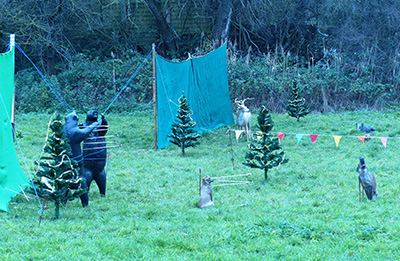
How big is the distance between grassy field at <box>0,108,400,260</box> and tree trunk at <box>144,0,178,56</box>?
38.4ft

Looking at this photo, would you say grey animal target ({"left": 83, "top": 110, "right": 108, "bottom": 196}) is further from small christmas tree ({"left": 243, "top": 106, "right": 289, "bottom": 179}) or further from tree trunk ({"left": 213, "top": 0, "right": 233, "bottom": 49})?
tree trunk ({"left": 213, "top": 0, "right": 233, "bottom": 49})

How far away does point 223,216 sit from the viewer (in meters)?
6.77

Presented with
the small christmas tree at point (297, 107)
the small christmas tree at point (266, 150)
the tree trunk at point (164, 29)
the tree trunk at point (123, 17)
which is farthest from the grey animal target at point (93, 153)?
the tree trunk at point (123, 17)

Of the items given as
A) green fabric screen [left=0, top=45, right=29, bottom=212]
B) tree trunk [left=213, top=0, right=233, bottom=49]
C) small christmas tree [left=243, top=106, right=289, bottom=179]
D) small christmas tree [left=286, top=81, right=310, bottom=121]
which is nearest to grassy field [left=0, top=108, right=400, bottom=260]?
green fabric screen [left=0, top=45, right=29, bottom=212]

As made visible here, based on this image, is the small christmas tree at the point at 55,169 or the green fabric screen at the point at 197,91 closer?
the small christmas tree at the point at 55,169

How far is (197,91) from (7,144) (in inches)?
276

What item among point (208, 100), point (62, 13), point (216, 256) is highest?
point (62, 13)

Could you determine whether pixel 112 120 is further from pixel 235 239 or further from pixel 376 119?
pixel 235 239

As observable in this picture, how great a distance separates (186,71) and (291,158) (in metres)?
4.03

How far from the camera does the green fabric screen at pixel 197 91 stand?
12102 millimetres

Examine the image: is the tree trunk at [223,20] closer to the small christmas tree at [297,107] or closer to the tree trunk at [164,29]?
the tree trunk at [164,29]

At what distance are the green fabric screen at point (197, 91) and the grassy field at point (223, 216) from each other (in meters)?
1.39

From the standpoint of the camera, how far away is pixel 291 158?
10.8 metres

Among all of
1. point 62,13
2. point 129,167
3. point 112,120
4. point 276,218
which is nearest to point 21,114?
point 112,120
